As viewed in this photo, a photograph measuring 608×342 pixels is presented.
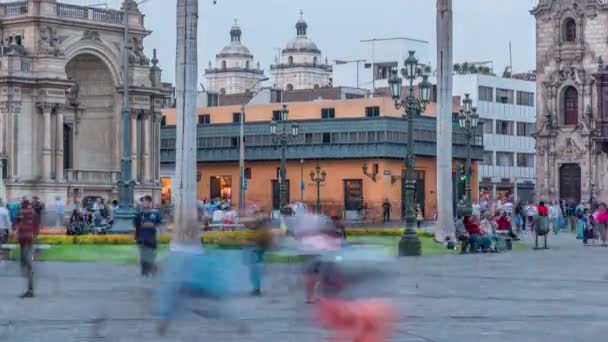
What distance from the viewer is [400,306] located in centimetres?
2173

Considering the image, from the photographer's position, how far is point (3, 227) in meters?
39.3

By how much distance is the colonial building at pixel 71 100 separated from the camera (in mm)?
67125

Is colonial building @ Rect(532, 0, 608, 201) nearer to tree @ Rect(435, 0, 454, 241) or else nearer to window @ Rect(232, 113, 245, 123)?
window @ Rect(232, 113, 245, 123)

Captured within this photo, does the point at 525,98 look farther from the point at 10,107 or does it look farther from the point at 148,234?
the point at 148,234

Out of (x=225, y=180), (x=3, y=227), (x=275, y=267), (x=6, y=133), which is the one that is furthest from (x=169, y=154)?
(x=275, y=267)

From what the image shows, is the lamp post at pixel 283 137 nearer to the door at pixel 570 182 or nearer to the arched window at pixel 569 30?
the door at pixel 570 182

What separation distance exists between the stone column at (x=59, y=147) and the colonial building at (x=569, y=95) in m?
28.1

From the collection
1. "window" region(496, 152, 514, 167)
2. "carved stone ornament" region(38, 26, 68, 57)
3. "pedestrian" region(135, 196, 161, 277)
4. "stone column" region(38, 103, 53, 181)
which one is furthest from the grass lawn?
"window" region(496, 152, 514, 167)

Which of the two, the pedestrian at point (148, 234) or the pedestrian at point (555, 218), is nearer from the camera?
the pedestrian at point (148, 234)

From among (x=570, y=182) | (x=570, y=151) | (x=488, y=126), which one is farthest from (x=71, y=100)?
(x=488, y=126)

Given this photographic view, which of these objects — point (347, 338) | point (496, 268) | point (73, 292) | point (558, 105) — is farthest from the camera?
point (558, 105)

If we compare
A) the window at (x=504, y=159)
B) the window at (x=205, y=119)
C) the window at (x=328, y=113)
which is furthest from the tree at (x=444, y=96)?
the window at (x=504, y=159)

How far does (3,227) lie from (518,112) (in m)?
69.8

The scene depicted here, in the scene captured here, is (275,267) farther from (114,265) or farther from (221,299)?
(221,299)
